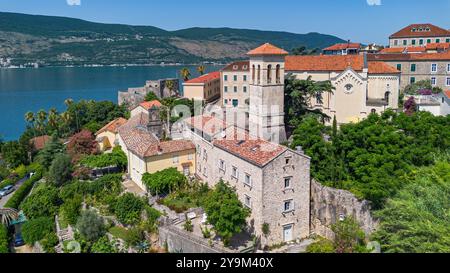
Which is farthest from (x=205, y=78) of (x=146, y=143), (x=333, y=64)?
(x=146, y=143)

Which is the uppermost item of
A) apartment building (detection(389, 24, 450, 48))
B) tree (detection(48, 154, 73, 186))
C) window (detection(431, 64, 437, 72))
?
apartment building (detection(389, 24, 450, 48))

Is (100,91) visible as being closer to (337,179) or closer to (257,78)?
(257,78)

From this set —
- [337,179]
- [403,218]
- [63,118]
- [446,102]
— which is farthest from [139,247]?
[63,118]

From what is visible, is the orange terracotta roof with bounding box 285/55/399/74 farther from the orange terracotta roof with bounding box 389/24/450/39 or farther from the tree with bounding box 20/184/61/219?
the orange terracotta roof with bounding box 389/24/450/39

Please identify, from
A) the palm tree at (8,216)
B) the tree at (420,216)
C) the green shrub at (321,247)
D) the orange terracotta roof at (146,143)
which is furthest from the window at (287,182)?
the palm tree at (8,216)

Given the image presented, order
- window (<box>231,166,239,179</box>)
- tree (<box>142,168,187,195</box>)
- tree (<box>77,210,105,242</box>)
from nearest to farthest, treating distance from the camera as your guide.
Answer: window (<box>231,166,239,179</box>) → tree (<box>77,210,105,242</box>) → tree (<box>142,168,187,195</box>)

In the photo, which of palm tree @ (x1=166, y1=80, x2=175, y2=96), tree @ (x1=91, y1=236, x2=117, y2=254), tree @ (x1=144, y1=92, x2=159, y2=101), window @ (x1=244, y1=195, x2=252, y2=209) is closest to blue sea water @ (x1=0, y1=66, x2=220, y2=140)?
tree @ (x1=144, y1=92, x2=159, y2=101)
